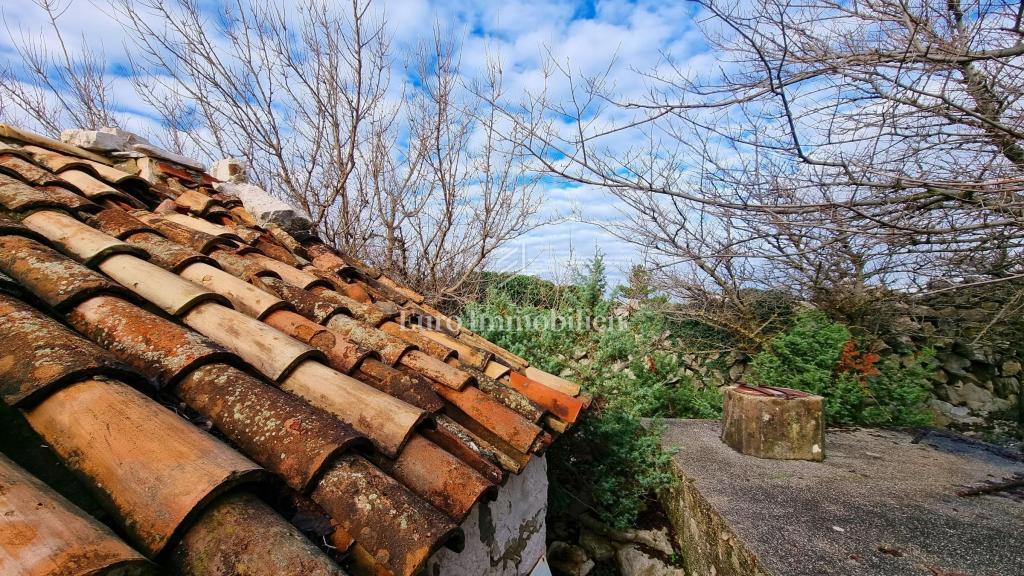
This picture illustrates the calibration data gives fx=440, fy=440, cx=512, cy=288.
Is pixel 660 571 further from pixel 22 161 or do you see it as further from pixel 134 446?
pixel 22 161

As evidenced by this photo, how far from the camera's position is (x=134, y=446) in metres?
0.90

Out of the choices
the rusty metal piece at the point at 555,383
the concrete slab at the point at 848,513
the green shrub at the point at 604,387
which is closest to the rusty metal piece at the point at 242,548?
the rusty metal piece at the point at 555,383

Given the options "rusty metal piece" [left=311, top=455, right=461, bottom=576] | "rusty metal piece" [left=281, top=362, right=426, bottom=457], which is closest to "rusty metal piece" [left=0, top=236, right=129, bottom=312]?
"rusty metal piece" [left=281, top=362, right=426, bottom=457]

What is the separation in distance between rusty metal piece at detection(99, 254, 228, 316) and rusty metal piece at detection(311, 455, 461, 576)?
0.95 metres

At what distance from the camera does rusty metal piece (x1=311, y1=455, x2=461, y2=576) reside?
37.2 inches

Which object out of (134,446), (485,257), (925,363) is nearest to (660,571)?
(134,446)

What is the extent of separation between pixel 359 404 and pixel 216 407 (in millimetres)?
376

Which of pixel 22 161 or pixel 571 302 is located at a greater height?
pixel 22 161

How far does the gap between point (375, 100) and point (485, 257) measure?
9.13ft

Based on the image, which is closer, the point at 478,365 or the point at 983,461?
the point at 478,365

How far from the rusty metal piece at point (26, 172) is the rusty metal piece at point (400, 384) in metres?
2.05

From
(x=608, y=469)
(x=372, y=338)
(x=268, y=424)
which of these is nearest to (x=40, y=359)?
(x=268, y=424)

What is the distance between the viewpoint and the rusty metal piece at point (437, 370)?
184 centimetres

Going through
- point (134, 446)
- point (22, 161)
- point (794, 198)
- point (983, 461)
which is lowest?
point (983, 461)
